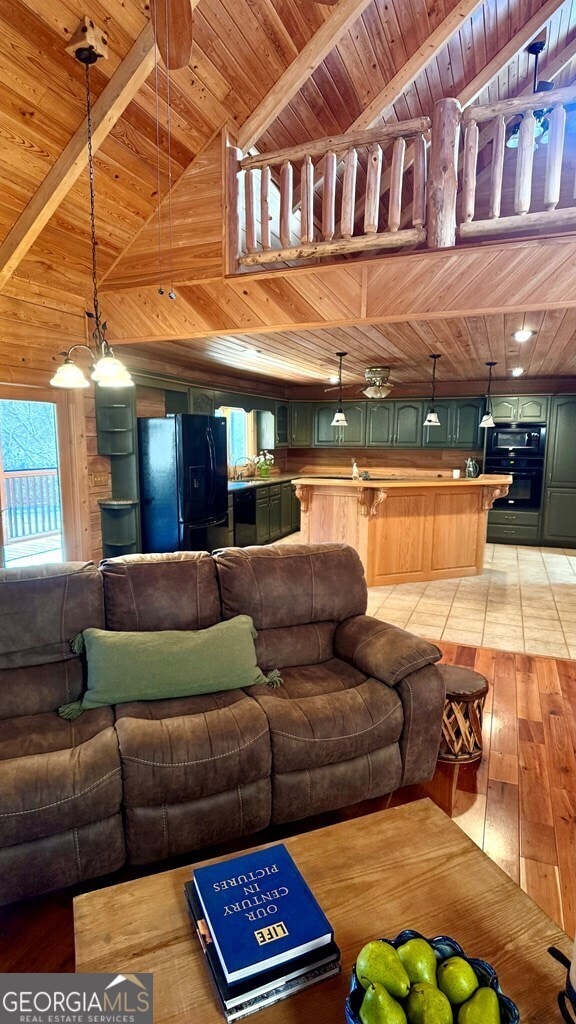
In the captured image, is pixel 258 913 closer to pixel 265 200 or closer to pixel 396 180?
pixel 396 180

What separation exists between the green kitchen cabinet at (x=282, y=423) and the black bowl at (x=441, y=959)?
7.67 metres

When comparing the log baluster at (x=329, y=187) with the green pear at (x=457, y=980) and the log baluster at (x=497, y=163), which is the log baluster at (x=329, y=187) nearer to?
the log baluster at (x=497, y=163)

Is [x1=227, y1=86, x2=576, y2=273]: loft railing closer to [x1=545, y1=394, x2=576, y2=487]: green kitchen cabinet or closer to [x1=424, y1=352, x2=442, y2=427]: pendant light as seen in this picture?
[x1=424, y1=352, x2=442, y2=427]: pendant light

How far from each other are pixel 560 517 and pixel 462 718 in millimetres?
5796

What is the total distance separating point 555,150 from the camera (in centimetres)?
273

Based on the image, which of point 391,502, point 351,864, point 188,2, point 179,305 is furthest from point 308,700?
point 391,502

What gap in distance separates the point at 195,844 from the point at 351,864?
0.77m

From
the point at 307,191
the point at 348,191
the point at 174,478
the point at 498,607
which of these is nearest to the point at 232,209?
the point at 307,191

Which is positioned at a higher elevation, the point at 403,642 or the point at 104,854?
the point at 403,642

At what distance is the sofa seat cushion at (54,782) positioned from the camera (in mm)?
1555

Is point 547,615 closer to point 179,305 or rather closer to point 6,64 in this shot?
point 179,305

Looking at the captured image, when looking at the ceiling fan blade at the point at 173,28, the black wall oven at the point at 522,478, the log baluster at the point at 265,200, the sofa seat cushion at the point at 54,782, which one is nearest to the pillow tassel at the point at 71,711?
the sofa seat cushion at the point at 54,782

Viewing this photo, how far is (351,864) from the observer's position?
1297mm

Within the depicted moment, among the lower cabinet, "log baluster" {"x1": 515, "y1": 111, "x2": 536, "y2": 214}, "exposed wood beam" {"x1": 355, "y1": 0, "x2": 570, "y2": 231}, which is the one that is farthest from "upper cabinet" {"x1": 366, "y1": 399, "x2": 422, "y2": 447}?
"log baluster" {"x1": 515, "y1": 111, "x2": 536, "y2": 214}
